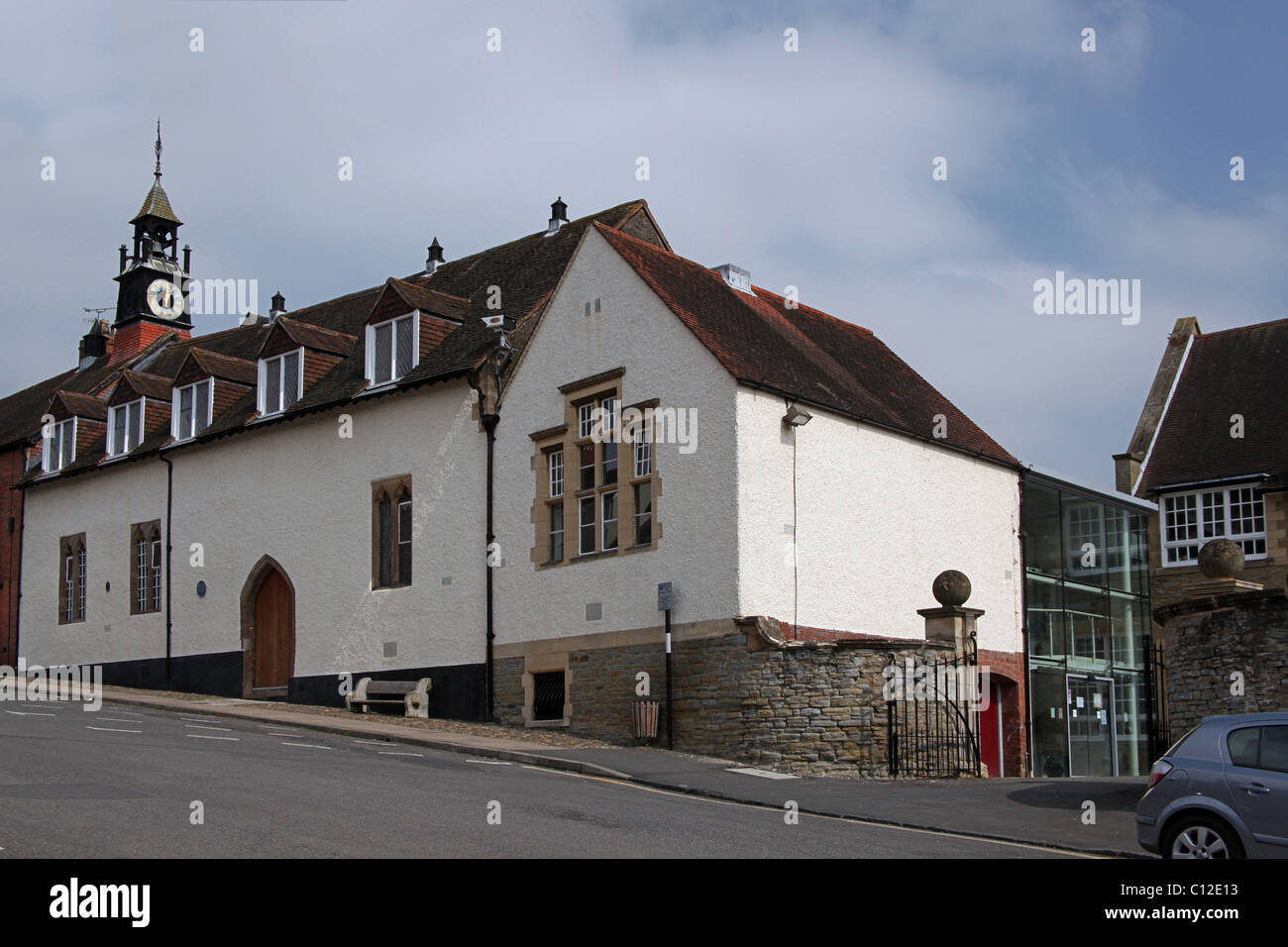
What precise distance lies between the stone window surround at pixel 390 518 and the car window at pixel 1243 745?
1856 centimetres

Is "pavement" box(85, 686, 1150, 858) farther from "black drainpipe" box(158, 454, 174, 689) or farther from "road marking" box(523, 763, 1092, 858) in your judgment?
"black drainpipe" box(158, 454, 174, 689)

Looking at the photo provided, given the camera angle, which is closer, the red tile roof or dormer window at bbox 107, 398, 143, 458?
the red tile roof

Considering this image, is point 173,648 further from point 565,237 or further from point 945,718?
point 945,718

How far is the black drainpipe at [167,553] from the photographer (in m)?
32.9

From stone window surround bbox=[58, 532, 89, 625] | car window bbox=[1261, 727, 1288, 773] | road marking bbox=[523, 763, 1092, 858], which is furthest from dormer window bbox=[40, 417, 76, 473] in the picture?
car window bbox=[1261, 727, 1288, 773]

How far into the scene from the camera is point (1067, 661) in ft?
99.8

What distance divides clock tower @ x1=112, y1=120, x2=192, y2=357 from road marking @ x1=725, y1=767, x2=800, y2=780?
30.6 meters

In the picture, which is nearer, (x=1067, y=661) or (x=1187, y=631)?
(x=1187, y=631)

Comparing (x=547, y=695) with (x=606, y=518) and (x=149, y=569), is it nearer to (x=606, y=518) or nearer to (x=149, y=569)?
(x=606, y=518)

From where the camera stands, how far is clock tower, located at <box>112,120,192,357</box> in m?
47.2

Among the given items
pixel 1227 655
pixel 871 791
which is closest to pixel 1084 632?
pixel 1227 655
